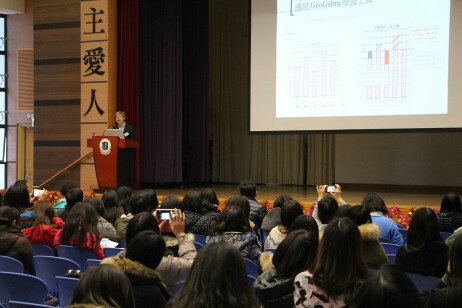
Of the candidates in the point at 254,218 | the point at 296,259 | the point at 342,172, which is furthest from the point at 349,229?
the point at 342,172

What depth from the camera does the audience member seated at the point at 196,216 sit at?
4.08 m

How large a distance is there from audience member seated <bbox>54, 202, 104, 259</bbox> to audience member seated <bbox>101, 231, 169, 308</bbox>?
1241 millimetres

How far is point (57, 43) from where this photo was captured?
9086mm

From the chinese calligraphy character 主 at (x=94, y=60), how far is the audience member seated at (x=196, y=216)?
5061 mm

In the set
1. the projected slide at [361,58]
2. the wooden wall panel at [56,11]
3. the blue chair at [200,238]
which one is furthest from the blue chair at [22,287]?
the wooden wall panel at [56,11]

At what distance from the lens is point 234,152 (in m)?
11.8

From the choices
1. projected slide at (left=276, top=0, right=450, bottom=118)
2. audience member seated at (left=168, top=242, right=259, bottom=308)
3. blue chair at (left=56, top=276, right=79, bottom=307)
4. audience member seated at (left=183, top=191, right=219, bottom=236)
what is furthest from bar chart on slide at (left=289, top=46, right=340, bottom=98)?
audience member seated at (left=168, top=242, right=259, bottom=308)

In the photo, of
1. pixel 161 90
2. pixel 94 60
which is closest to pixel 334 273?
pixel 94 60

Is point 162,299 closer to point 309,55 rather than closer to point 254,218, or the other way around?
point 254,218

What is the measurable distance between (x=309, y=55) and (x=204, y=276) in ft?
20.2

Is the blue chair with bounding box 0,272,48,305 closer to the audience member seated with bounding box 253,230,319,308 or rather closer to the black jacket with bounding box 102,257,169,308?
the black jacket with bounding box 102,257,169,308

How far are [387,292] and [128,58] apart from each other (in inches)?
317

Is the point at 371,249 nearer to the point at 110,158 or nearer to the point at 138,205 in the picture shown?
the point at 138,205

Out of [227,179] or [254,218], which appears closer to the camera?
[254,218]
